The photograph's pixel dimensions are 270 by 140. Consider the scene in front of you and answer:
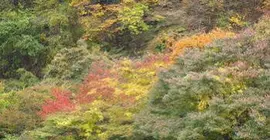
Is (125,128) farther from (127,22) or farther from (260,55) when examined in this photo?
(127,22)

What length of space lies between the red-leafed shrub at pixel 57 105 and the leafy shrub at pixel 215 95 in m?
2.65

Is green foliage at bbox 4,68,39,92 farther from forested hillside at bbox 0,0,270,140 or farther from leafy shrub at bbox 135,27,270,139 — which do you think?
leafy shrub at bbox 135,27,270,139

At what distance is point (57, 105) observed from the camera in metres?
12.1

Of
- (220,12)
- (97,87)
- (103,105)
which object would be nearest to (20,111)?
(97,87)

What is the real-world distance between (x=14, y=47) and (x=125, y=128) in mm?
12378

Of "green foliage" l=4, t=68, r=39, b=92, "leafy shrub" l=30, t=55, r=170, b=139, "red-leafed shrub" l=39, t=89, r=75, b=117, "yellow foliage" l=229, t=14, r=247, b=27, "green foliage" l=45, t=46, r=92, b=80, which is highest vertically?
"yellow foliage" l=229, t=14, r=247, b=27

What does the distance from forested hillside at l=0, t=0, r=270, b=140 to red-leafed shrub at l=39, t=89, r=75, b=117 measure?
3 centimetres

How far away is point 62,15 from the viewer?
21328 mm

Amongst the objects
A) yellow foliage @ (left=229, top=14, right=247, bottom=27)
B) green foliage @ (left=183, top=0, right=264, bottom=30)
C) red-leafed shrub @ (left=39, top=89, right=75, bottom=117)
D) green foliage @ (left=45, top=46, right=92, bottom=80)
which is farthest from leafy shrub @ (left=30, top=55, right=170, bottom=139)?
green foliage @ (left=183, top=0, right=264, bottom=30)

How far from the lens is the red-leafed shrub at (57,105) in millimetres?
11772

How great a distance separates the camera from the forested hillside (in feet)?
28.5

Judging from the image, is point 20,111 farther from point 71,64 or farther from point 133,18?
Answer: point 133,18

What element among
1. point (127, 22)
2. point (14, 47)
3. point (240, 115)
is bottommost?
point (14, 47)

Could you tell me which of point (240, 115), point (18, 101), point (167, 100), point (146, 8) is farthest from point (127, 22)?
point (240, 115)
